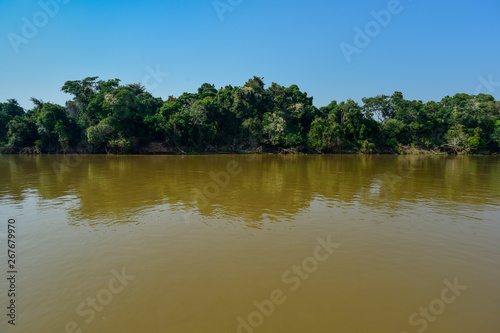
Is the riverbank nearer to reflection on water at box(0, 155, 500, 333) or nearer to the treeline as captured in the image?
the treeline

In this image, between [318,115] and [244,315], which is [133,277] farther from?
[318,115]

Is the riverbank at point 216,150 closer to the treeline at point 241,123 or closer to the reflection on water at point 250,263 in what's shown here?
the treeline at point 241,123

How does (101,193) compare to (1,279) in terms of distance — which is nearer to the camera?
(1,279)

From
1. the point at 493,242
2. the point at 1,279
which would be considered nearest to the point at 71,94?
the point at 1,279

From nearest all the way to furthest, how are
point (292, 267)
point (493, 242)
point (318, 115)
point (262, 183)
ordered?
point (292, 267), point (493, 242), point (262, 183), point (318, 115)

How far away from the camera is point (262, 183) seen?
1399 centimetres

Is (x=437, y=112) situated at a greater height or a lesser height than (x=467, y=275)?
greater

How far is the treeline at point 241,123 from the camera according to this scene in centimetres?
4197

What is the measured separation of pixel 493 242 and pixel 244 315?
5909 mm

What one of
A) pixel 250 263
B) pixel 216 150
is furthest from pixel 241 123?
pixel 250 263

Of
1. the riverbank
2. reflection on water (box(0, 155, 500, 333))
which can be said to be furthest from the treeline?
reflection on water (box(0, 155, 500, 333))

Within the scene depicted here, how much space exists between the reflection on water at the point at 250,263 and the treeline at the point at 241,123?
35.7 m

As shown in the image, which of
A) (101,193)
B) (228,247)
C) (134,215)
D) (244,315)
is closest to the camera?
(244,315)

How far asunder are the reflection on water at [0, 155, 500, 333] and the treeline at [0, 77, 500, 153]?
35.7 m
